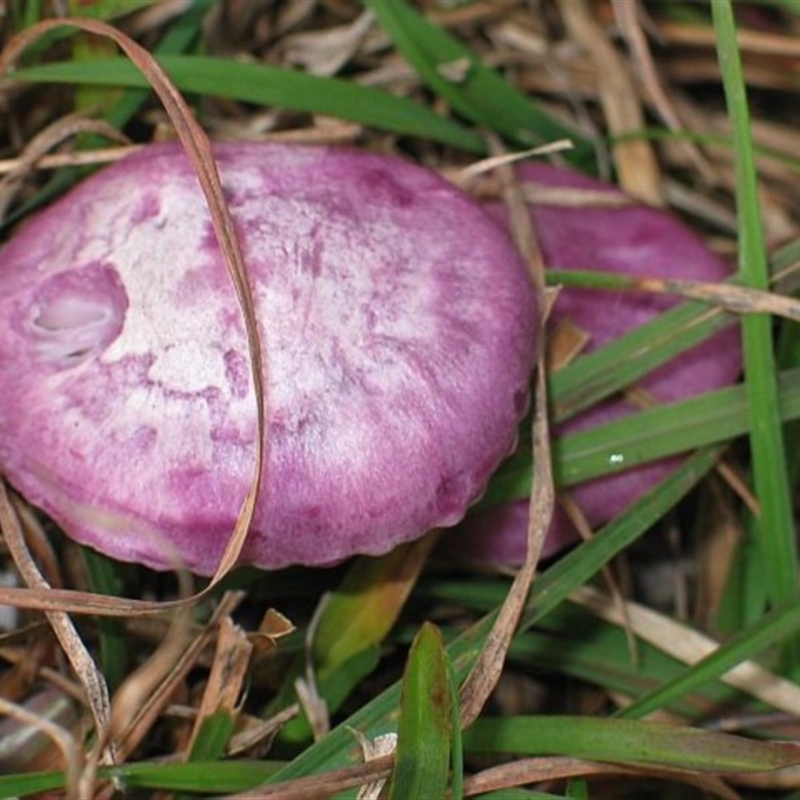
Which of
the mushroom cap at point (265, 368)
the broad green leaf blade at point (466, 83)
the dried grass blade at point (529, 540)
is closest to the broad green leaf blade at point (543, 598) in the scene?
the dried grass blade at point (529, 540)

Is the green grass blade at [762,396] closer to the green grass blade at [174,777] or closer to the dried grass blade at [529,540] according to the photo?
the dried grass blade at [529,540]

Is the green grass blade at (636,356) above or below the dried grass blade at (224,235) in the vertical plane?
below

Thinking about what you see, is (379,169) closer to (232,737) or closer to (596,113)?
(232,737)

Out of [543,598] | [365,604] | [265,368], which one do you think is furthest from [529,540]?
[265,368]

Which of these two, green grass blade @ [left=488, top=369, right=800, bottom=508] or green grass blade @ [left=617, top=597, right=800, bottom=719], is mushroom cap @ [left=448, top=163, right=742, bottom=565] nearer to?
green grass blade @ [left=488, top=369, right=800, bottom=508]

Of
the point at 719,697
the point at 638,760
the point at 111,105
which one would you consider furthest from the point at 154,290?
the point at 719,697

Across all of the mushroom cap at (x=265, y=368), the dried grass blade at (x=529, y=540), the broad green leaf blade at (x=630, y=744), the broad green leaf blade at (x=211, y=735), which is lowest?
→ the broad green leaf blade at (x=630, y=744)

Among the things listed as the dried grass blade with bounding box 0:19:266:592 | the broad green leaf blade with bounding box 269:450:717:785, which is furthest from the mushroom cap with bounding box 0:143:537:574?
the broad green leaf blade with bounding box 269:450:717:785
